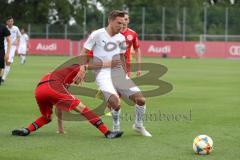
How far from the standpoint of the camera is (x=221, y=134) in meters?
11.3

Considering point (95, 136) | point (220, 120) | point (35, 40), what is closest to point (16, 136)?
point (95, 136)

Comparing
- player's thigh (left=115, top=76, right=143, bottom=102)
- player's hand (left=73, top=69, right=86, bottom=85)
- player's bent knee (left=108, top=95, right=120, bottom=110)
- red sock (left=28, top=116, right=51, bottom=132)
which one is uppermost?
player's hand (left=73, top=69, right=86, bottom=85)

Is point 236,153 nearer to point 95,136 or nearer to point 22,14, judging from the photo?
point 95,136

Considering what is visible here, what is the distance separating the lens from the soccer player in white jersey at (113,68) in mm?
11023

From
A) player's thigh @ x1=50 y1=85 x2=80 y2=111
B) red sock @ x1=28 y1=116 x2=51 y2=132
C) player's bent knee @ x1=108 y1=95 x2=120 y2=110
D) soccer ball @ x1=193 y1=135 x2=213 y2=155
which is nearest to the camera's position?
soccer ball @ x1=193 y1=135 x2=213 y2=155

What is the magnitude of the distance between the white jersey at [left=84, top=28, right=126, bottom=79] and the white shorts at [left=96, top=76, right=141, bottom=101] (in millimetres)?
123

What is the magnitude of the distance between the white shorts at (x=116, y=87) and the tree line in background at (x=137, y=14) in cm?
4695

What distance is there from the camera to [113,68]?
37.4ft

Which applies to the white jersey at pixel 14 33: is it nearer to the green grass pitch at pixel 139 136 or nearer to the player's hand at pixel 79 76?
the green grass pitch at pixel 139 136

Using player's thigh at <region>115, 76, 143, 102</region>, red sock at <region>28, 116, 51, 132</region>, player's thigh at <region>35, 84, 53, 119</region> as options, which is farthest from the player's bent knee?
red sock at <region>28, 116, 51, 132</region>

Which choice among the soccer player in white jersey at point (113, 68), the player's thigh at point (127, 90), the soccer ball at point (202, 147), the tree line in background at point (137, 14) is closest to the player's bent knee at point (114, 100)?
the soccer player in white jersey at point (113, 68)

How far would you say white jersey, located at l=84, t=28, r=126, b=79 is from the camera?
1109cm

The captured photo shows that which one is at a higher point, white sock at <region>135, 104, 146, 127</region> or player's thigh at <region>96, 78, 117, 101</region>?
player's thigh at <region>96, 78, 117, 101</region>

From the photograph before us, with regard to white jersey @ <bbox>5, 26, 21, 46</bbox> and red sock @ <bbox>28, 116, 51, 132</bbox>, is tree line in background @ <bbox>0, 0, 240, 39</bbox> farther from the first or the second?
red sock @ <bbox>28, 116, 51, 132</bbox>
